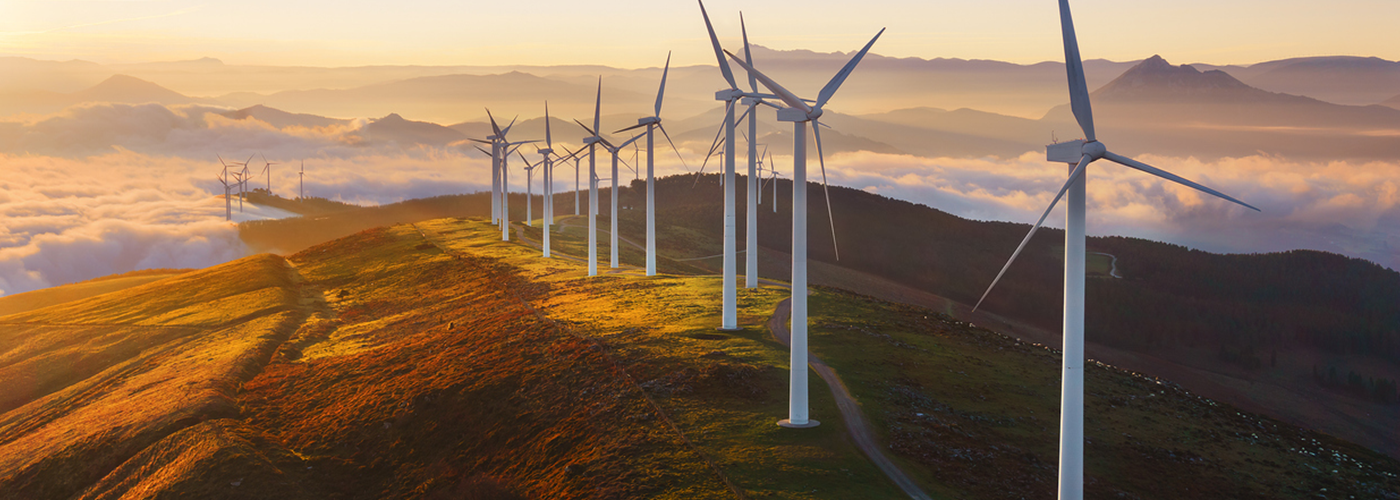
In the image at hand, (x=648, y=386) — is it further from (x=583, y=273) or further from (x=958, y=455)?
(x=583, y=273)

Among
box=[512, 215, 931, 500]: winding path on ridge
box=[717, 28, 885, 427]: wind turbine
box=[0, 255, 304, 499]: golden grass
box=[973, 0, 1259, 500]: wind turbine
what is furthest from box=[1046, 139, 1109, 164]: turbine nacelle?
box=[0, 255, 304, 499]: golden grass

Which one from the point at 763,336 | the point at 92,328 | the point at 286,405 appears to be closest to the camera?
the point at 763,336

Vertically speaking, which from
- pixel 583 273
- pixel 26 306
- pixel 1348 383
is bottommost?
pixel 1348 383

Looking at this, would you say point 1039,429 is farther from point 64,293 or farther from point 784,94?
point 64,293

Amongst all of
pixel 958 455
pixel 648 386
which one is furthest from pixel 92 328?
pixel 958 455

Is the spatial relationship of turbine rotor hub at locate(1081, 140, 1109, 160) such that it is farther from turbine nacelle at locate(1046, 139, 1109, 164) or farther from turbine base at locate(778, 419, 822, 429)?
turbine base at locate(778, 419, 822, 429)

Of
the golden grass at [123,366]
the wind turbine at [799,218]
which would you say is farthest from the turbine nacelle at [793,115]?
the golden grass at [123,366]

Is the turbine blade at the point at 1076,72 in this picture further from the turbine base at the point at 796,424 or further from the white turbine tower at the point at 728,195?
the white turbine tower at the point at 728,195
